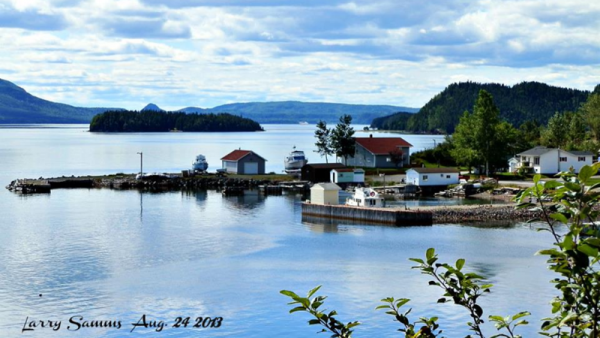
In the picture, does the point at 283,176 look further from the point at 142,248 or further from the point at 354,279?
the point at 354,279

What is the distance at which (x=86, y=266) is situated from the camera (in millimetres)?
34688

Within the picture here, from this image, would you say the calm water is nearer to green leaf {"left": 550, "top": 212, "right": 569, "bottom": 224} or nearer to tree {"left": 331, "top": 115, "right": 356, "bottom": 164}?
green leaf {"left": 550, "top": 212, "right": 569, "bottom": 224}

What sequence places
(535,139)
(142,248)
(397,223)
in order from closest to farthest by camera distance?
1. (142,248)
2. (397,223)
3. (535,139)

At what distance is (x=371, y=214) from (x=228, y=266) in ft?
58.5

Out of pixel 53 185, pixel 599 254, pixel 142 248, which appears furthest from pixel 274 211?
pixel 599 254

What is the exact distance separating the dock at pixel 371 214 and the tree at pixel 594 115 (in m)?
68.6

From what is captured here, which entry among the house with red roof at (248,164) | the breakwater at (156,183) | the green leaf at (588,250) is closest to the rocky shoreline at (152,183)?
the breakwater at (156,183)

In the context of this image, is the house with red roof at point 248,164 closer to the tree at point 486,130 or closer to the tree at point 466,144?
the tree at point 466,144

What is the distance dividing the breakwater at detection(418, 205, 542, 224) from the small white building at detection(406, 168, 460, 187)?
1527 centimetres

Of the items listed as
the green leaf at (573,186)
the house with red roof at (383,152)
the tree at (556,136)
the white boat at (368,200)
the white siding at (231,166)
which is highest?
the tree at (556,136)

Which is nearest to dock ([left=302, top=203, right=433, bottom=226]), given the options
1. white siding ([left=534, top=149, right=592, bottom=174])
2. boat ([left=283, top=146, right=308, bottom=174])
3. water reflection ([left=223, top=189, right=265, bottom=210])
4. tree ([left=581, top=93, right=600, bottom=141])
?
water reflection ([left=223, top=189, right=265, bottom=210])

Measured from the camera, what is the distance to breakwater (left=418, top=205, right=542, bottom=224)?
5191 cm

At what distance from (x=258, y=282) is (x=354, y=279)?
12.9 feet

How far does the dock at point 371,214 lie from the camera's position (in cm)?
5003
